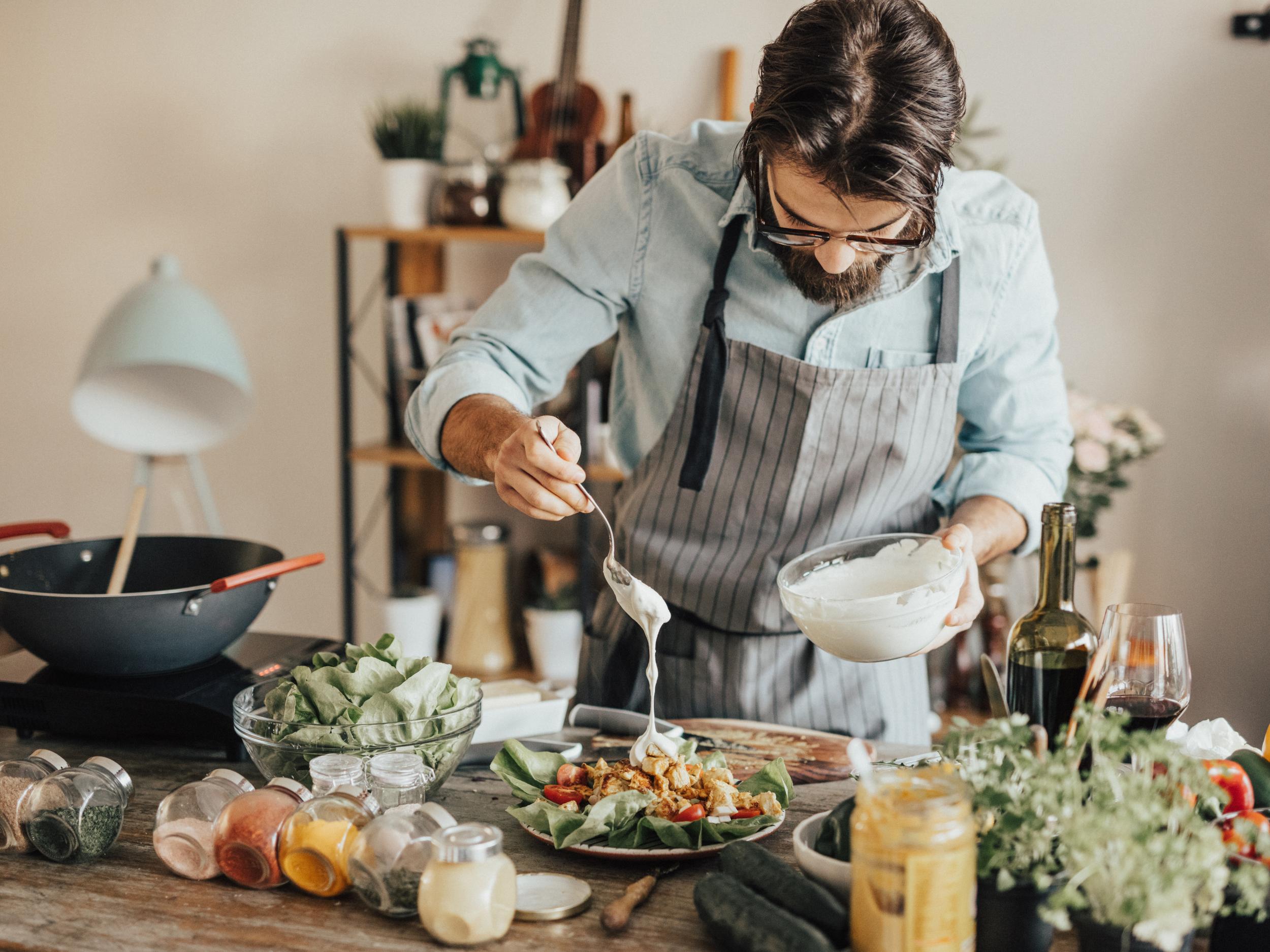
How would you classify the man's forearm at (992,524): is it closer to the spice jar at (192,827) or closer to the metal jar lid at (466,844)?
the metal jar lid at (466,844)

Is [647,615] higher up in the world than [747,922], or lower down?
higher up

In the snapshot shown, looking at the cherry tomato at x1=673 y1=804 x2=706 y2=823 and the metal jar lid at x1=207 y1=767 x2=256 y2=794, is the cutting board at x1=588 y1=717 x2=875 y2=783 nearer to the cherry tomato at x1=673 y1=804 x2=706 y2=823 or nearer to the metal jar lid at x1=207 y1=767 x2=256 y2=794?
the cherry tomato at x1=673 y1=804 x2=706 y2=823

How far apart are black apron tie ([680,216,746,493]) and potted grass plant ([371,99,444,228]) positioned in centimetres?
160

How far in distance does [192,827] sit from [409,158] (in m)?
2.23

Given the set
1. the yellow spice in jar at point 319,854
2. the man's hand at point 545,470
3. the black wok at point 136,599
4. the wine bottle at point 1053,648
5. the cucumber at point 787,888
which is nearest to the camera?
the cucumber at point 787,888

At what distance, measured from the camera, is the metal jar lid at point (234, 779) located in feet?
3.47

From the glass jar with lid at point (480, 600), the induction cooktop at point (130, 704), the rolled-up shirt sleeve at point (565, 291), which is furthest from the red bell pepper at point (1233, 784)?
the glass jar with lid at point (480, 600)

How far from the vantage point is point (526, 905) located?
95 centimetres

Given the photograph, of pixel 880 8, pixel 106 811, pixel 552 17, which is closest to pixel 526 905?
pixel 106 811

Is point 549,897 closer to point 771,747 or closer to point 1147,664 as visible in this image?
point 771,747

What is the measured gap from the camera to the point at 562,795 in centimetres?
111

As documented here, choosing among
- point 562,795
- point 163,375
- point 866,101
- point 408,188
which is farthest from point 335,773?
point 163,375

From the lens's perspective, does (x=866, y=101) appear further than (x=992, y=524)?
No

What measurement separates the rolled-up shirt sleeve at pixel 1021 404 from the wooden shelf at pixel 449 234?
1468mm
